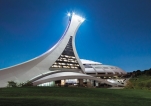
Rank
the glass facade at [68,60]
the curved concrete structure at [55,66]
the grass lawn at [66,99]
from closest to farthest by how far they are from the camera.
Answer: the grass lawn at [66,99], the curved concrete structure at [55,66], the glass facade at [68,60]

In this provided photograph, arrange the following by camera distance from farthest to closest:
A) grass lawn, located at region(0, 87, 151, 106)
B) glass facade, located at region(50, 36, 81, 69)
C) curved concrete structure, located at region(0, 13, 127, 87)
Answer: glass facade, located at region(50, 36, 81, 69), curved concrete structure, located at region(0, 13, 127, 87), grass lawn, located at region(0, 87, 151, 106)

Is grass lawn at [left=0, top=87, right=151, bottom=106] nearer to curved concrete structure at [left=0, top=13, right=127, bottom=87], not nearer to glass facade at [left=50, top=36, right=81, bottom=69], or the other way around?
curved concrete structure at [left=0, top=13, right=127, bottom=87]

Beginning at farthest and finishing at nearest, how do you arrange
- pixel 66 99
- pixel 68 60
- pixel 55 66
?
pixel 68 60
pixel 55 66
pixel 66 99

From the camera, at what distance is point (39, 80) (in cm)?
2127

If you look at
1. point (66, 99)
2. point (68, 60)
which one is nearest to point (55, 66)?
point (68, 60)

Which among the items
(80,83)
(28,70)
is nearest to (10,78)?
(28,70)

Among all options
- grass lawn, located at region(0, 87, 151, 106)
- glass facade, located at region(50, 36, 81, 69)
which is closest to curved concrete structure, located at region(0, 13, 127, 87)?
glass facade, located at region(50, 36, 81, 69)

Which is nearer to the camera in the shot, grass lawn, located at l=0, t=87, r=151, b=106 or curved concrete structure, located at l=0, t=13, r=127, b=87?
grass lawn, located at l=0, t=87, r=151, b=106

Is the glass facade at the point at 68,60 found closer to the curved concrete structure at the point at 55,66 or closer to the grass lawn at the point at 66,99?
the curved concrete structure at the point at 55,66

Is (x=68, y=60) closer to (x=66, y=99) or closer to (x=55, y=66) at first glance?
(x=55, y=66)

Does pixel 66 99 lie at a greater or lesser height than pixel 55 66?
lesser

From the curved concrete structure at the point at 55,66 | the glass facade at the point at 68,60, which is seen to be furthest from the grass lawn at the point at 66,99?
the glass facade at the point at 68,60

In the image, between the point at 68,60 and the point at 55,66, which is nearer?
the point at 55,66

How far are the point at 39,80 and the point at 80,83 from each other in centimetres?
865
